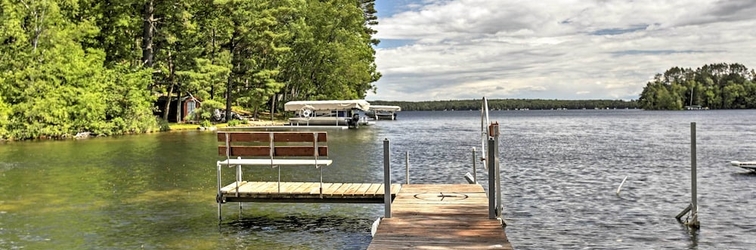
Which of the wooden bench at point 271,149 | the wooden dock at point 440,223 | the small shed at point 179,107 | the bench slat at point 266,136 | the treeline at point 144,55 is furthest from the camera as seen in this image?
the small shed at point 179,107

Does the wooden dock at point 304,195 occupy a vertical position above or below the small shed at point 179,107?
below

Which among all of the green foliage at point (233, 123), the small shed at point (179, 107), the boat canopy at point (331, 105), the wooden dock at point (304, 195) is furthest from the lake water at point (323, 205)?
the boat canopy at point (331, 105)

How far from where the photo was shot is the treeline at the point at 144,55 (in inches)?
1762

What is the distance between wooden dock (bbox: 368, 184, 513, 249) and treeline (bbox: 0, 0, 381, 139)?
1526 inches

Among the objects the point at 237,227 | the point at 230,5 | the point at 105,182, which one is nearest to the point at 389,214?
the point at 237,227

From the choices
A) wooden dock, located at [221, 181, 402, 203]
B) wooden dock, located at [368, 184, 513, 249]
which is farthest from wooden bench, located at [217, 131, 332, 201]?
wooden dock, located at [368, 184, 513, 249]

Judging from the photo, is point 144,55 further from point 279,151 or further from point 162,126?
point 279,151

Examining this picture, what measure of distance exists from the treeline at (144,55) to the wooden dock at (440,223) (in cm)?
3877

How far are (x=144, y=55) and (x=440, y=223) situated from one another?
2051 inches

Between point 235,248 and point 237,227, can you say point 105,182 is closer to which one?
point 237,227

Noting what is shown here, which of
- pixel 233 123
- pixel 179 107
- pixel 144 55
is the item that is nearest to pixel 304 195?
pixel 144 55

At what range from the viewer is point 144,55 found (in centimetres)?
5759

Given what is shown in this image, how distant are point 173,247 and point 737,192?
652 inches

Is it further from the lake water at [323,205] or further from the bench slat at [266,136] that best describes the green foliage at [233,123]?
the bench slat at [266,136]
